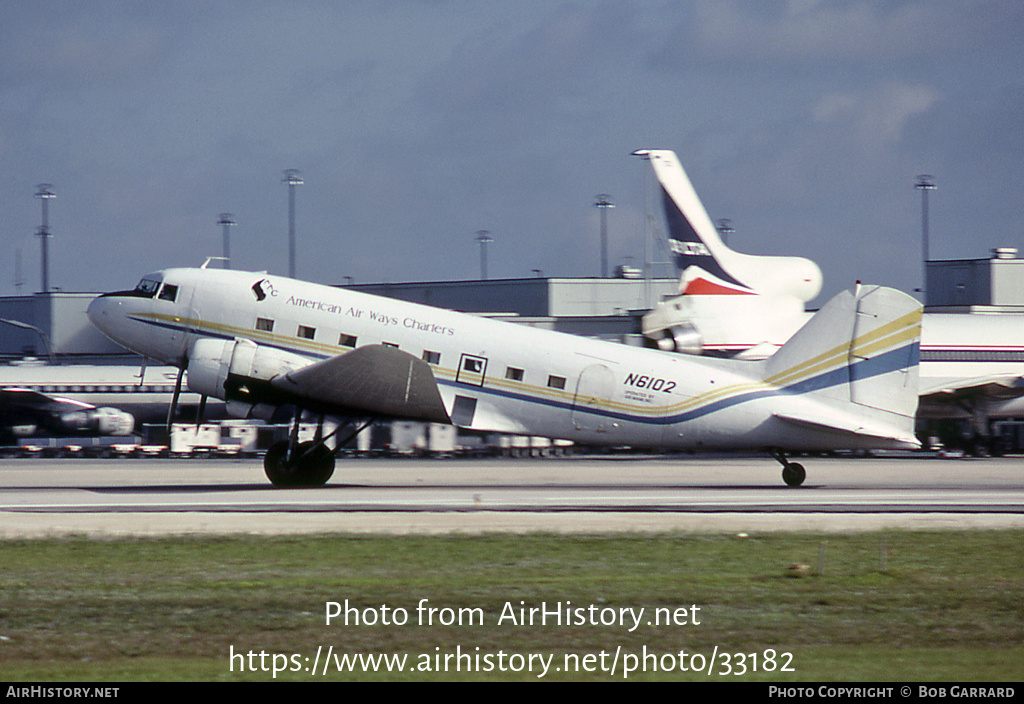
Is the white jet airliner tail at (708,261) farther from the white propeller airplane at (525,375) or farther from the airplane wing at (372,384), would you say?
the airplane wing at (372,384)

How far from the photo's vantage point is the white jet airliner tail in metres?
47.3

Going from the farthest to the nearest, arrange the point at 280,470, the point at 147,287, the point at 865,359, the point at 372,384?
the point at 147,287
the point at 280,470
the point at 865,359
the point at 372,384

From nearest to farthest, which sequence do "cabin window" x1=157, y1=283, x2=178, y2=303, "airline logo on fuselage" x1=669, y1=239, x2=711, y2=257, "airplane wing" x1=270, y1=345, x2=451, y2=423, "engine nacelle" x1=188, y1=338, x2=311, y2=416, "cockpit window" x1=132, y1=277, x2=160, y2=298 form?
1. "airplane wing" x1=270, y1=345, x2=451, y2=423
2. "engine nacelle" x1=188, y1=338, x2=311, y2=416
3. "cabin window" x1=157, y1=283, x2=178, y2=303
4. "cockpit window" x1=132, y1=277, x2=160, y2=298
5. "airline logo on fuselage" x1=669, y1=239, x2=711, y2=257

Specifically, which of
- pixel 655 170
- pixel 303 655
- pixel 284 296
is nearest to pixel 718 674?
pixel 303 655

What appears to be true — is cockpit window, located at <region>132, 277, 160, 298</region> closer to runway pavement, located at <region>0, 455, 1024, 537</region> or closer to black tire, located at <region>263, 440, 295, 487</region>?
runway pavement, located at <region>0, 455, 1024, 537</region>

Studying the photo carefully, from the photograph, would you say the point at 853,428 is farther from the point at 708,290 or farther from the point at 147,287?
the point at 708,290

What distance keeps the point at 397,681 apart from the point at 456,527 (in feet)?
32.2

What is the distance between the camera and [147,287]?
1105 inches

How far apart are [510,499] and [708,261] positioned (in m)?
26.0

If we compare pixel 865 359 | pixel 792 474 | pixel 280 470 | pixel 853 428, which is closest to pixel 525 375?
pixel 280 470


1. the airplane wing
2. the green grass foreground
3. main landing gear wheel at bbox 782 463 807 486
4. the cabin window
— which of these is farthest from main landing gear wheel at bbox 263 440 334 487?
main landing gear wheel at bbox 782 463 807 486

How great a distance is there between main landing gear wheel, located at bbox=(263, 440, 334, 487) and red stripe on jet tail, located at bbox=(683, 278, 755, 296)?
24280mm

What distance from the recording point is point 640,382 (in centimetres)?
2684

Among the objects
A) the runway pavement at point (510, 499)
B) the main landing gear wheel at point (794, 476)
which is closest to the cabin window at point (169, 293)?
the runway pavement at point (510, 499)
